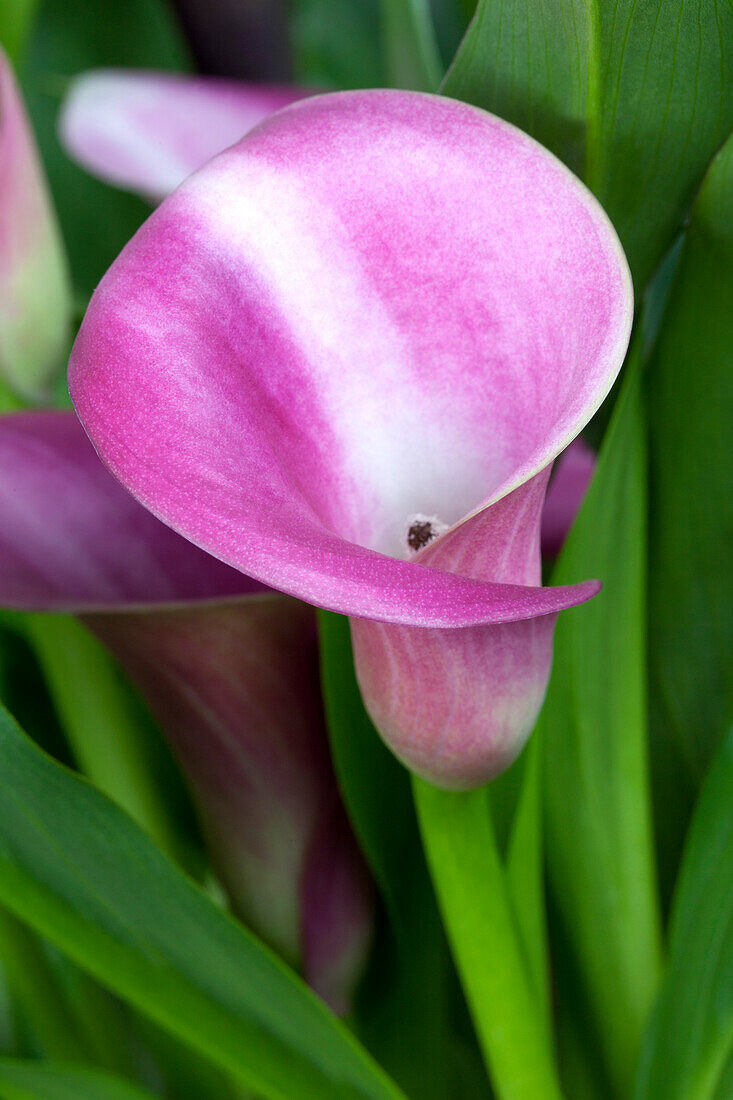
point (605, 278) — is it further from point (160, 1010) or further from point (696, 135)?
point (160, 1010)

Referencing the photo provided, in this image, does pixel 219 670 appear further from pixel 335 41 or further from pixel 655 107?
pixel 335 41

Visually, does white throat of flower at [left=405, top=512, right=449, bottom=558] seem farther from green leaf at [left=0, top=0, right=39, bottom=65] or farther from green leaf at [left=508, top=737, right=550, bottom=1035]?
green leaf at [left=0, top=0, right=39, bottom=65]

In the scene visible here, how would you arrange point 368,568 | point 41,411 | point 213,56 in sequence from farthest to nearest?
point 213,56
point 41,411
point 368,568

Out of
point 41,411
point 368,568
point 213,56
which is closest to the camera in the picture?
point 368,568

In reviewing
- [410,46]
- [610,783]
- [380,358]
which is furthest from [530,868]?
[410,46]

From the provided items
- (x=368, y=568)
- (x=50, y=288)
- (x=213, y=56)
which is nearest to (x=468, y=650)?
(x=368, y=568)

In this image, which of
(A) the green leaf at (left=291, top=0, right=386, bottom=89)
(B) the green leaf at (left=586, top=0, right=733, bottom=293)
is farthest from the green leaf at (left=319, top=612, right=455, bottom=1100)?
(A) the green leaf at (left=291, top=0, right=386, bottom=89)
